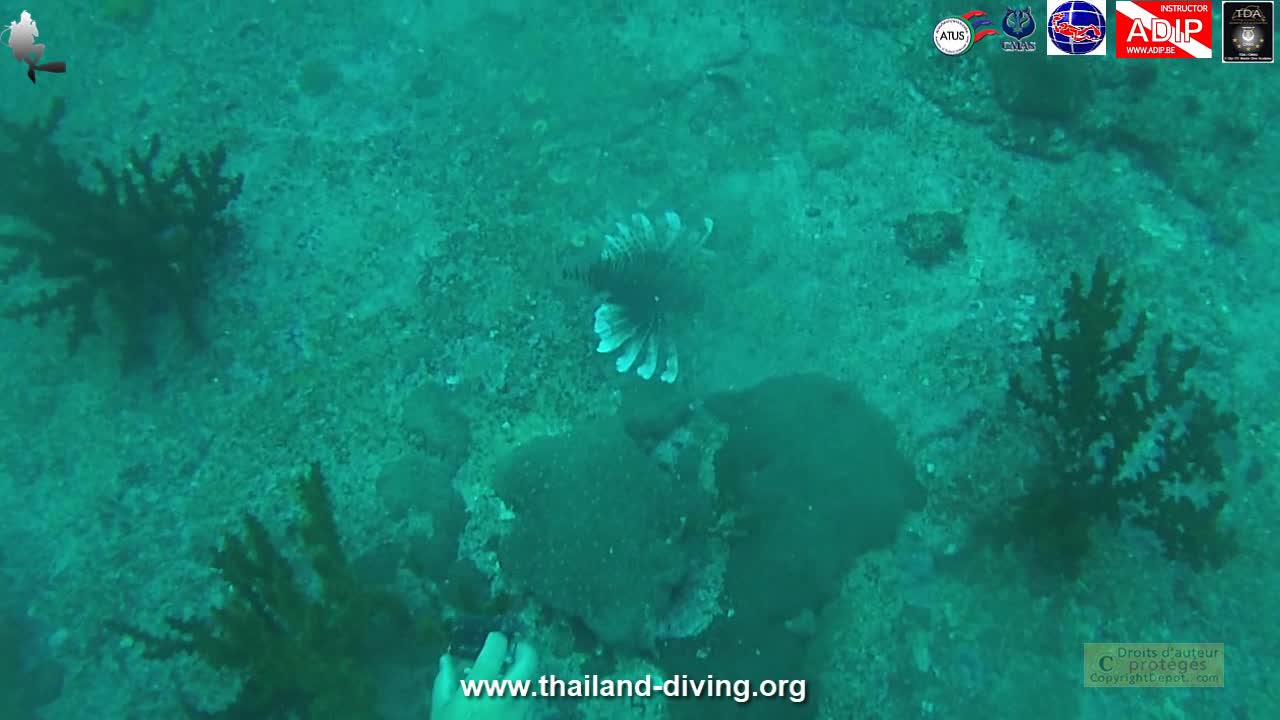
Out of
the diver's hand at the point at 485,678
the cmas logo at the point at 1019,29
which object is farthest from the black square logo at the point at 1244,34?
the diver's hand at the point at 485,678

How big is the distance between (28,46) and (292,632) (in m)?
5.95

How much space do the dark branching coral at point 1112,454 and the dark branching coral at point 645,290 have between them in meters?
2.25

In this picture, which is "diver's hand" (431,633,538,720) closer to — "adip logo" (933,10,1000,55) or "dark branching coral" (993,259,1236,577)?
"dark branching coral" (993,259,1236,577)

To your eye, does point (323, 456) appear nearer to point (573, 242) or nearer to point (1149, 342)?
point (573, 242)

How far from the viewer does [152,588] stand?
4121mm

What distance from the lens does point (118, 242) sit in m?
4.58

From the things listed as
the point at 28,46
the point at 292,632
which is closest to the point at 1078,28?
the point at 292,632

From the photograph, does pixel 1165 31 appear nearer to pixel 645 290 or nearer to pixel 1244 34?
pixel 1244 34

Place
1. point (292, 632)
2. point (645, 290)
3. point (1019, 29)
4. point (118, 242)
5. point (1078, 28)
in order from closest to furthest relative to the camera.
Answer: point (292, 632) < point (118, 242) < point (645, 290) < point (1078, 28) < point (1019, 29)

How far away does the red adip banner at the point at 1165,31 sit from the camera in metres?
5.72

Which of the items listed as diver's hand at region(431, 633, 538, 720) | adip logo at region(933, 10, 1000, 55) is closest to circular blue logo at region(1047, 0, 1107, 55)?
adip logo at region(933, 10, 1000, 55)

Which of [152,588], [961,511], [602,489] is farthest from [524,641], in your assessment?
[961,511]

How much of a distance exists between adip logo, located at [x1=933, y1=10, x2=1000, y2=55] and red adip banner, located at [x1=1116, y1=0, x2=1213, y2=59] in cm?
105

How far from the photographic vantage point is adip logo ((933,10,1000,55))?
6074 mm
